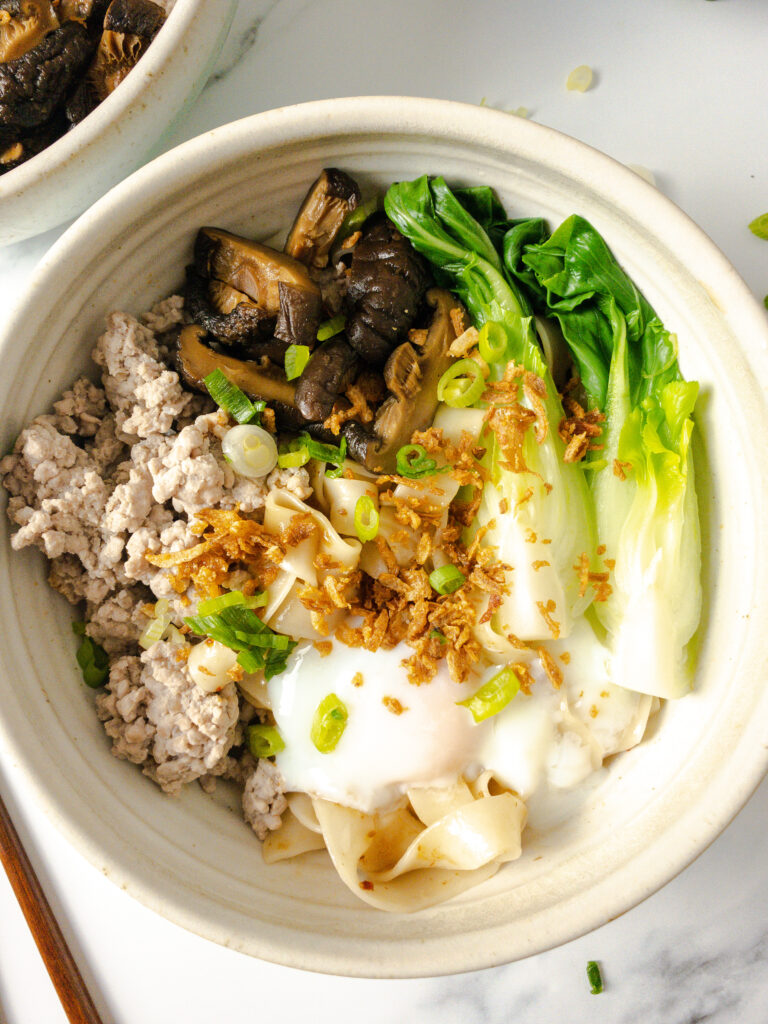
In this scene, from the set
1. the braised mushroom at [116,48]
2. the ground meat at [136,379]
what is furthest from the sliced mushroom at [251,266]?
the braised mushroom at [116,48]

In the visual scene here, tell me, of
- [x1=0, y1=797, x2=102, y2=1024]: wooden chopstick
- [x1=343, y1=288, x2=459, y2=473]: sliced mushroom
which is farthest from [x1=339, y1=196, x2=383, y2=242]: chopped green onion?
[x1=0, y1=797, x2=102, y2=1024]: wooden chopstick

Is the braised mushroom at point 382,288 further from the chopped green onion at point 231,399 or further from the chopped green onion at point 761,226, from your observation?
the chopped green onion at point 761,226

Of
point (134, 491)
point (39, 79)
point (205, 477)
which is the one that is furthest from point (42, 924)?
point (39, 79)

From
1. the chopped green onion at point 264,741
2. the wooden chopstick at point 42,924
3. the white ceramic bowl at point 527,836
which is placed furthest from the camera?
the wooden chopstick at point 42,924

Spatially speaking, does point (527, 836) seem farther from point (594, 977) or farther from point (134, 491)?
point (134, 491)

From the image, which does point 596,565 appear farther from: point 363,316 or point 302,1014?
point 302,1014

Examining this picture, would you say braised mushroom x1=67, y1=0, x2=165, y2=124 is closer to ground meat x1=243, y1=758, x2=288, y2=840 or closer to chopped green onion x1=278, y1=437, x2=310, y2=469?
chopped green onion x1=278, y1=437, x2=310, y2=469
